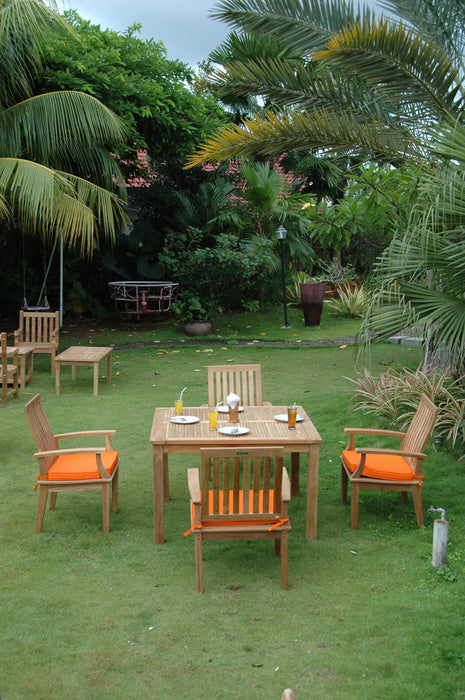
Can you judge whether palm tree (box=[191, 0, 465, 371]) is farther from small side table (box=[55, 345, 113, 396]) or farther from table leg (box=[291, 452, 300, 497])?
small side table (box=[55, 345, 113, 396])

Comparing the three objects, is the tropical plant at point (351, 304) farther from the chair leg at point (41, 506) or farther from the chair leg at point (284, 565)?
the chair leg at point (284, 565)

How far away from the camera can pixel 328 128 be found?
7.04 m

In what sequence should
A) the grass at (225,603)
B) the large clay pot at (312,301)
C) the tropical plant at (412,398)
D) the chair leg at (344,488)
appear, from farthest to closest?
the large clay pot at (312,301), the tropical plant at (412,398), the chair leg at (344,488), the grass at (225,603)

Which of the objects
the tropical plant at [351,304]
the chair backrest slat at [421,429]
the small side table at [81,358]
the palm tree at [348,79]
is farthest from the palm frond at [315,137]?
the tropical plant at [351,304]

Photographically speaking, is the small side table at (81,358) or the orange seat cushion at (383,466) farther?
the small side table at (81,358)

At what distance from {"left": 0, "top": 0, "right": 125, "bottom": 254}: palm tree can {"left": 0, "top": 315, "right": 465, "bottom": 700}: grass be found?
5.49 meters

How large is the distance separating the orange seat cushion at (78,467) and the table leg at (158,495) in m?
0.49

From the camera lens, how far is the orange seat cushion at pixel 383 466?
515 centimetres

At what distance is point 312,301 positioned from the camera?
54.6ft

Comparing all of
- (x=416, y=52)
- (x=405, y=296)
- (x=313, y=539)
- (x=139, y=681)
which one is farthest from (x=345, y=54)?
(x=139, y=681)

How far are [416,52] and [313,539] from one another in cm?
474

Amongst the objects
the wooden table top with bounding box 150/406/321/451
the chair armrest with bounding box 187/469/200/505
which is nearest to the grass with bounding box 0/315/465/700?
the chair armrest with bounding box 187/469/200/505

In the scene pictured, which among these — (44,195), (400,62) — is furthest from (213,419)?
(44,195)

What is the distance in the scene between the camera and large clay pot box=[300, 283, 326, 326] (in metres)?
16.5
